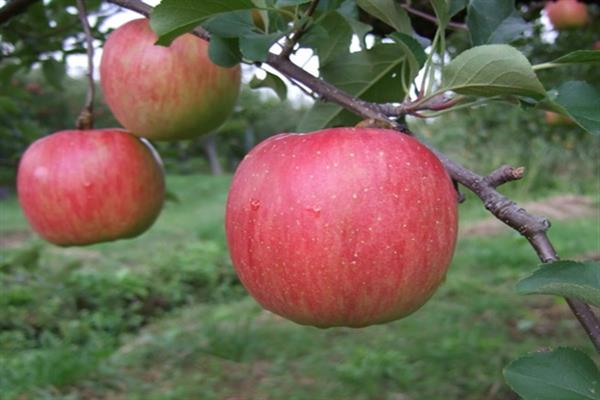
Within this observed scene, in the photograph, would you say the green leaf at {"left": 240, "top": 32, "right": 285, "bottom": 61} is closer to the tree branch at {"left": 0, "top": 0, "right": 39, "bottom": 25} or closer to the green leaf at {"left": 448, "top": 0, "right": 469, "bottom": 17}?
the green leaf at {"left": 448, "top": 0, "right": 469, "bottom": 17}

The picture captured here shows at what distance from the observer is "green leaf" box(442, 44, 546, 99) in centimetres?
54

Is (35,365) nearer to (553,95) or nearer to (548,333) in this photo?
(548,333)

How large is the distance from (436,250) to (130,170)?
1.77 feet

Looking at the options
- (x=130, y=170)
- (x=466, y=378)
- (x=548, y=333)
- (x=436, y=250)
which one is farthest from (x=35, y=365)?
(x=436, y=250)

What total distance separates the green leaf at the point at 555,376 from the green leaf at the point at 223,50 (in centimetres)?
43

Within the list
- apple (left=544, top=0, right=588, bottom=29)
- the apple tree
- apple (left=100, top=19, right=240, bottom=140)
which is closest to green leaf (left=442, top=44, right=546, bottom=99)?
the apple tree

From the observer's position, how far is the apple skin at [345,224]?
1.91ft

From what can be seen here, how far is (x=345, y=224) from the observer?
1.90ft

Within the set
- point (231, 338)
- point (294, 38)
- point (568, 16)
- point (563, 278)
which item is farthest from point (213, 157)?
point (563, 278)

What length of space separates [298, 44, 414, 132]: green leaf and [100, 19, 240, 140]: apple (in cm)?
18

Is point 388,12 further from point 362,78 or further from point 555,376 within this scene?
point 555,376

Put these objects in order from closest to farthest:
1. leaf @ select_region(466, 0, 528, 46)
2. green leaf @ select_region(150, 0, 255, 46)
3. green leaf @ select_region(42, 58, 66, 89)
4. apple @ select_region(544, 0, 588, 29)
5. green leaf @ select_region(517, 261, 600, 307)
A: green leaf @ select_region(517, 261, 600, 307) → green leaf @ select_region(150, 0, 255, 46) → leaf @ select_region(466, 0, 528, 46) → green leaf @ select_region(42, 58, 66, 89) → apple @ select_region(544, 0, 588, 29)

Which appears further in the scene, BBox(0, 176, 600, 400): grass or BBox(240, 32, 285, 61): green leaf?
BBox(0, 176, 600, 400): grass

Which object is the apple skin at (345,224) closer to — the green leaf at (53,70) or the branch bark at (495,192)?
the branch bark at (495,192)
